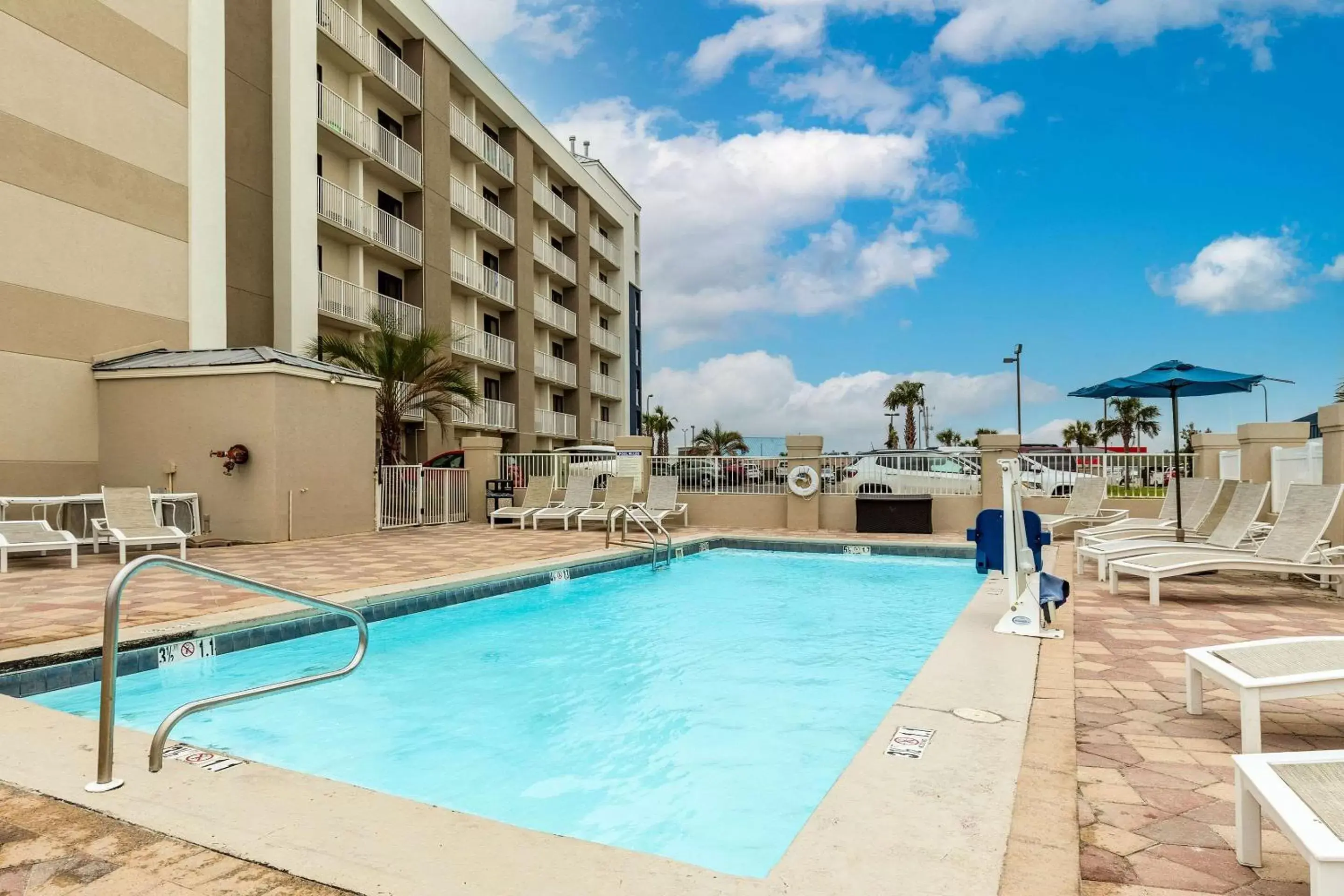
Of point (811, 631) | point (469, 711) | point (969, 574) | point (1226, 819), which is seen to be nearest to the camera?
point (1226, 819)

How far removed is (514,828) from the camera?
8.02ft

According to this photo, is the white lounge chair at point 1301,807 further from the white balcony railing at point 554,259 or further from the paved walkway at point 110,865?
the white balcony railing at point 554,259

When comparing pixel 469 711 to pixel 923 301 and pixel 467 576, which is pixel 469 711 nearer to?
pixel 467 576

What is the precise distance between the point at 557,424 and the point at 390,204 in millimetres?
11456

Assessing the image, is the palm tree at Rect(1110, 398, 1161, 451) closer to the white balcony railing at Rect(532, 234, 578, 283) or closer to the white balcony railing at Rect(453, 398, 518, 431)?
the white balcony railing at Rect(532, 234, 578, 283)

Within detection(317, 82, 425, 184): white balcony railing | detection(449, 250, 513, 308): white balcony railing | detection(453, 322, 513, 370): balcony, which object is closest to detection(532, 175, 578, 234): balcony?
detection(449, 250, 513, 308): white balcony railing

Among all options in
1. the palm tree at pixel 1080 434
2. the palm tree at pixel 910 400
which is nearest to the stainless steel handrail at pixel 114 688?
the palm tree at pixel 910 400

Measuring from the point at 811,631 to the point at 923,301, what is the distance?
3405 centimetres

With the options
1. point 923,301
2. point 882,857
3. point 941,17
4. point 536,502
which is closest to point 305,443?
point 536,502

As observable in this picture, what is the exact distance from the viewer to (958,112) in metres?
22.2

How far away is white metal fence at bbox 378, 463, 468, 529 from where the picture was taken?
14.8m

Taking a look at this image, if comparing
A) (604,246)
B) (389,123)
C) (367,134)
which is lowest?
(367,134)

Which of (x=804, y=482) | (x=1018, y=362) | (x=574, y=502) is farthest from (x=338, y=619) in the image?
(x=1018, y=362)

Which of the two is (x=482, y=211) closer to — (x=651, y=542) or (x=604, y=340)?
(x=604, y=340)
